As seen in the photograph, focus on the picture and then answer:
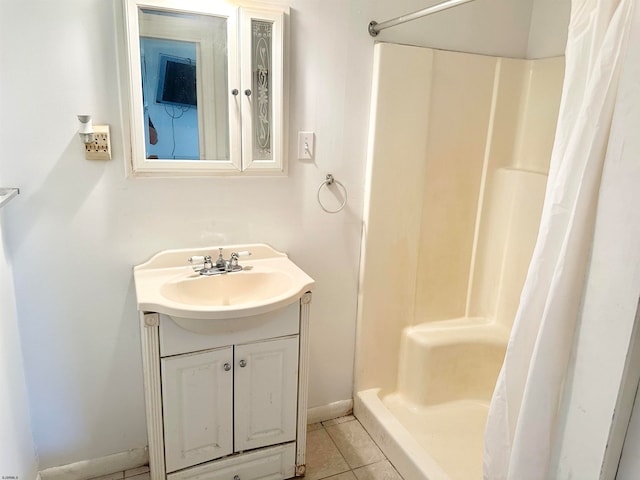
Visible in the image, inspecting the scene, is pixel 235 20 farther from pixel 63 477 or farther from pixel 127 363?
pixel 63 477

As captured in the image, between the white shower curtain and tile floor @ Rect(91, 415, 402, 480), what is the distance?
76 cm

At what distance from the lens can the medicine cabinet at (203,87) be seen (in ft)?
4.80

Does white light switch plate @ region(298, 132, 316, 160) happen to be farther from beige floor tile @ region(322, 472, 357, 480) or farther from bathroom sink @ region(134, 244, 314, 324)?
beige floor tile @ region(322, 472, 357, 480)

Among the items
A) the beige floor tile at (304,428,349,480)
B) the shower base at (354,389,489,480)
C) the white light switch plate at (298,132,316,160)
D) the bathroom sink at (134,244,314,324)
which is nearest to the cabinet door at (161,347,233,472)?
the bathroom sink at (134,244,314,324)

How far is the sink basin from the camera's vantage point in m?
1.56

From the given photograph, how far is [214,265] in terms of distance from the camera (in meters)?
1.65

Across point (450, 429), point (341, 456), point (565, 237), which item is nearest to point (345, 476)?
point (341, 456)

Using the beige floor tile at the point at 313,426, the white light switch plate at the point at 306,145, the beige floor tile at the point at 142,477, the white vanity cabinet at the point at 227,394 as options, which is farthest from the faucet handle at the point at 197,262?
the beige floor tile at the point at 313,426

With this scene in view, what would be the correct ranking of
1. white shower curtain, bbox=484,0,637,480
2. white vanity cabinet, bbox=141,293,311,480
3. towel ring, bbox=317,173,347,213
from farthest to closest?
towel ring, bbox=317,173,347,213
white vanity cabinet, bbox=141,293,311,480
white shower curtain, bbox=484,0,637,480

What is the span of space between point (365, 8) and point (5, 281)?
1.61 meters

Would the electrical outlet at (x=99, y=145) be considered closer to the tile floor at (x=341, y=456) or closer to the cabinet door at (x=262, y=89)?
the cabinet door at (x=262, y=89)

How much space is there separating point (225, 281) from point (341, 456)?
93 cm

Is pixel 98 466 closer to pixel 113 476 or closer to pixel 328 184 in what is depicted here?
pixel 113 476

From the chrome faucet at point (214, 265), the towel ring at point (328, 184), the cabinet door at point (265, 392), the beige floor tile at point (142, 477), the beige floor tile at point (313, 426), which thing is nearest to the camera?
the cabinet door at point (265, 392)
